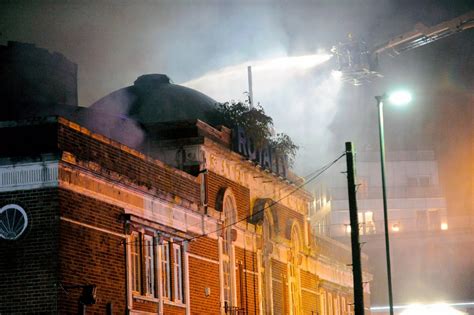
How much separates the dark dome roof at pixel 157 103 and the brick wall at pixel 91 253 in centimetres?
1069

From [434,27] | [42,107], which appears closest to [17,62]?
[42,107]

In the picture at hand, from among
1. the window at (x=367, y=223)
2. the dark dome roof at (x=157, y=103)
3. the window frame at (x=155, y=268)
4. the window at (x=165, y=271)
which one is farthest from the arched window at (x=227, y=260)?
the window at (x=367, y=223)

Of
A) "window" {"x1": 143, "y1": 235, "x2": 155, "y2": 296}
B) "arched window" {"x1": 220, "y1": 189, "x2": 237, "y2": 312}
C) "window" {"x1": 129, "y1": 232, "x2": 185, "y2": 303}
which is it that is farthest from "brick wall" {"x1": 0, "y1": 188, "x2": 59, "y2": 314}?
"arched window" {"x1": 220, "y1": 189, "x2": 237, "y2": 312}

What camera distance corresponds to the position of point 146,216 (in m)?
32.8

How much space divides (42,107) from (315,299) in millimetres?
17913

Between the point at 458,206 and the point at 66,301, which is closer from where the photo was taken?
the point at 66,301

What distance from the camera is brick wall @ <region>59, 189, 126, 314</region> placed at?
27781mm

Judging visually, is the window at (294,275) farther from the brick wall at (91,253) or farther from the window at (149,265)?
the brick wall at (91,253)

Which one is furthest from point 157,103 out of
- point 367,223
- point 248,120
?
point 367,223

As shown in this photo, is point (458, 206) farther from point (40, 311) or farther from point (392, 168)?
point (40, 311)

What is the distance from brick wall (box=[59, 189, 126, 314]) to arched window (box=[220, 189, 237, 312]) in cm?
931

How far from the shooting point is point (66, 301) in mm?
27547

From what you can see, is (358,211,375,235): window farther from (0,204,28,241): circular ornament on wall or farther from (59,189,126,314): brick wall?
(0,204,28,241): circular ornament on wall

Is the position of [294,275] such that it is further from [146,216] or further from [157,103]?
[146,216]
